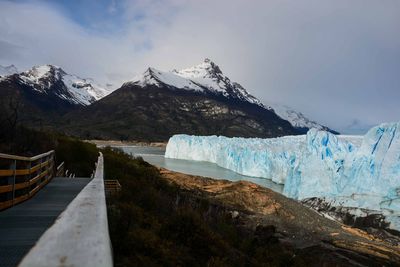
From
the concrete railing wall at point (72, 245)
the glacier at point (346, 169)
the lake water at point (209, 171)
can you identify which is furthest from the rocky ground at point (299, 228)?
the concrete railing wall at point (72, 245)

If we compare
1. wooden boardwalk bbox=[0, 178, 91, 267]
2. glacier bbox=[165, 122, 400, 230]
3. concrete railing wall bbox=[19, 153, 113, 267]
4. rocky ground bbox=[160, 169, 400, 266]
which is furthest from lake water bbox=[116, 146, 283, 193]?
A: concrete railing wall bbox=[19, 153, 113, 267]

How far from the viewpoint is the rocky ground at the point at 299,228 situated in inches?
575

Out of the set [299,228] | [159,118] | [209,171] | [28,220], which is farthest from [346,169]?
[159,118]

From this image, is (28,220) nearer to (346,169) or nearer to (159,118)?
(346,169)

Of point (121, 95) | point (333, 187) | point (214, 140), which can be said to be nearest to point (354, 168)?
point (333, 187)

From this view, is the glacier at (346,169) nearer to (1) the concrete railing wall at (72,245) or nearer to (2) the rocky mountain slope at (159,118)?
(1) the concrete railing wall at (72,245)

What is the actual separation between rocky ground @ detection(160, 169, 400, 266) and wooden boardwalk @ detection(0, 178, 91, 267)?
26.9 feet

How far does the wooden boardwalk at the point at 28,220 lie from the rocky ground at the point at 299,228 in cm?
819

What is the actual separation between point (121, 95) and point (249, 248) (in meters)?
186

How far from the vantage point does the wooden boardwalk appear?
353cm

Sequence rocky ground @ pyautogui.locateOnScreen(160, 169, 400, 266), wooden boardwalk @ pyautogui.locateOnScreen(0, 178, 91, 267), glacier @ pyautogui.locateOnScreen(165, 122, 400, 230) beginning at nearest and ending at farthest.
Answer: wooden boardwalk @ pyautogui.locateOnScreen(0, 178, 91, 267), rocky ground @ pyautogui.locateOnScreen(160, 169, 400, 266), glacier @ pyautogui.locateOnScreen(165, 122, 400, 230)

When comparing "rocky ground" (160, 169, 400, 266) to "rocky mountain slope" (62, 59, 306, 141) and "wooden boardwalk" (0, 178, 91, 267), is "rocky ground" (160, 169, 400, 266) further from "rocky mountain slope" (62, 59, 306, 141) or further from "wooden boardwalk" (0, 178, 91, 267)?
"rocky mountain slope" (62, 59, 306, 141)

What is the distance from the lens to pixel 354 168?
90.6ft

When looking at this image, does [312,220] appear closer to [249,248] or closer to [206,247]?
[249,248]
